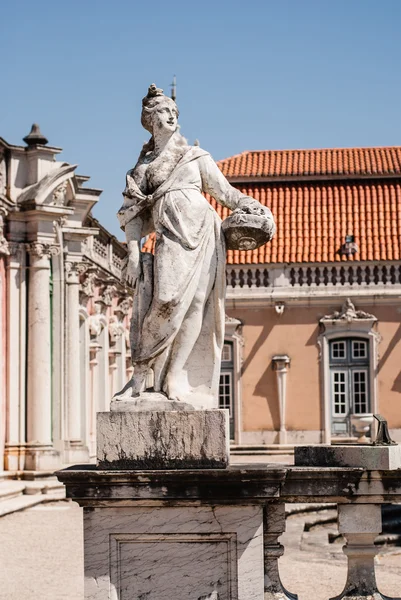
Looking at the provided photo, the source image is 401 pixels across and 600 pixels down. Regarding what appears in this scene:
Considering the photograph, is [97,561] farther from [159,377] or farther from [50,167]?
[50,167]

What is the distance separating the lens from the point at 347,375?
29047mm

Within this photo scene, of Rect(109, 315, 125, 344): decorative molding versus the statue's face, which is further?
Rect(109, 315, 125, 344): decorative molding

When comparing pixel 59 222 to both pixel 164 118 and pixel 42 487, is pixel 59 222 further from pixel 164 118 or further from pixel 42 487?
pixel 164 118

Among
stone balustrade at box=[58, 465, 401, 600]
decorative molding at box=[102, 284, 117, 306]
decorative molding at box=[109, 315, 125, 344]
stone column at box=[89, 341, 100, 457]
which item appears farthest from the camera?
decorative molding at box=[109, 315, 125, 344]

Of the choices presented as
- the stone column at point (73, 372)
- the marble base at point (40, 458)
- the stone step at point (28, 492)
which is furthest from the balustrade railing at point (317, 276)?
the stone step at point (28, 492)

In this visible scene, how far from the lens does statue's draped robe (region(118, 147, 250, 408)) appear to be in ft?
19.4

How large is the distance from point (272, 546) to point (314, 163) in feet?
84.8

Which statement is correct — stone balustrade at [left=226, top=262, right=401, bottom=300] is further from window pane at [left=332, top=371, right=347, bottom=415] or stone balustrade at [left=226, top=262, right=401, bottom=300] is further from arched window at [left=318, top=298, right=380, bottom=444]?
window pane at [left=332, top=371, right=347, bottom=415]

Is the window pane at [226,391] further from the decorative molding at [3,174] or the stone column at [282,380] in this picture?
the decorative molding at [3,174]

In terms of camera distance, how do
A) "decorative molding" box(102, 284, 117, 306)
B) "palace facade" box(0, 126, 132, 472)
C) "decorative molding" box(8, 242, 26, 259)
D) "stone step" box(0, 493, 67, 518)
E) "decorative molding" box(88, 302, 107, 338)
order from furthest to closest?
"decorative molding" box(102, 284, 117, 306) → "decorative molding" box(88, 302, 107, 338) → "decorative molding" box(8, 242, 26, 259) → "palace facade" box(0, 126, 132, 472) → "stone step" box(0, 493, 67, 518)

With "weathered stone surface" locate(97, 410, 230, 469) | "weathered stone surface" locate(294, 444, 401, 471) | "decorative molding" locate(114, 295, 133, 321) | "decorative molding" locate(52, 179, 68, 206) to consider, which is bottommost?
"weathered stone surface" locate(294, 444, 401, 471)

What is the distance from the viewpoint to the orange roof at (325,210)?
2931cm

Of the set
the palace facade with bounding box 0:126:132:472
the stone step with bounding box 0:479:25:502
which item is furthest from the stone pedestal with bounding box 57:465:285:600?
the palace facade with bounding box 0:126:132:472

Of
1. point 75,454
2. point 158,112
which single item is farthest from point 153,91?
point 75,454
